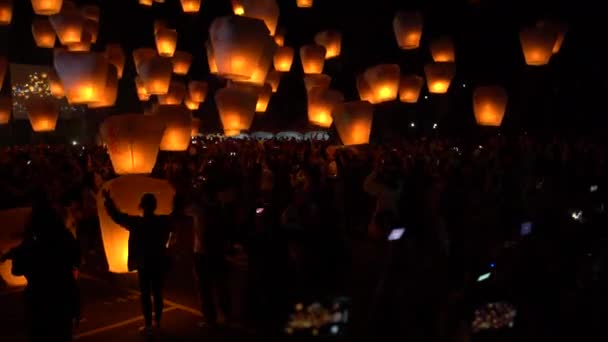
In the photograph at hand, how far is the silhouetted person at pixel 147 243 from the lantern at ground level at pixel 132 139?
1.50 metres

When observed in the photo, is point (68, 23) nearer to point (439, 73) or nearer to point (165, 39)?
point (165, 39)

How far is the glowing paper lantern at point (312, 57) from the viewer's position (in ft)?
41.6

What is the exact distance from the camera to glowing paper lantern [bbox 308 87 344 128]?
38.5ft

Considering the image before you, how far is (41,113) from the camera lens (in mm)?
13141

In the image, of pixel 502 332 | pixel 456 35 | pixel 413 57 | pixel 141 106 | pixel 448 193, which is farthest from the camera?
pixel 141 106

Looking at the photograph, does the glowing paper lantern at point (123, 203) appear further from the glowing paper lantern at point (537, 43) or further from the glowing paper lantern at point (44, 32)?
the glowing paper lantern at point (44, 32)

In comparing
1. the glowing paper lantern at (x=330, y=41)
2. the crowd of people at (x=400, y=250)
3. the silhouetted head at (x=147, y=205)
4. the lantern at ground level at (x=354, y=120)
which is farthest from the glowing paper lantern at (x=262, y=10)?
the silhouetted head at (x=147, y=205)

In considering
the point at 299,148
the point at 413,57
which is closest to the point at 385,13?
the point at 413,57

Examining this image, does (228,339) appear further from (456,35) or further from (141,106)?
(141,106)

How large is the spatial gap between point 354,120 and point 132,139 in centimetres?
424

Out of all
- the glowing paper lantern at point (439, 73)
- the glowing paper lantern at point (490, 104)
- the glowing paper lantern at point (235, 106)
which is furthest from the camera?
the glowing paper lantern at point (439, 73)

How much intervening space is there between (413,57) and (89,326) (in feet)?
54.5

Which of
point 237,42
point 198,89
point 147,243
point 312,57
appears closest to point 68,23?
point 312,57

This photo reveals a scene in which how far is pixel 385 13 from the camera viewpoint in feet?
68.2
